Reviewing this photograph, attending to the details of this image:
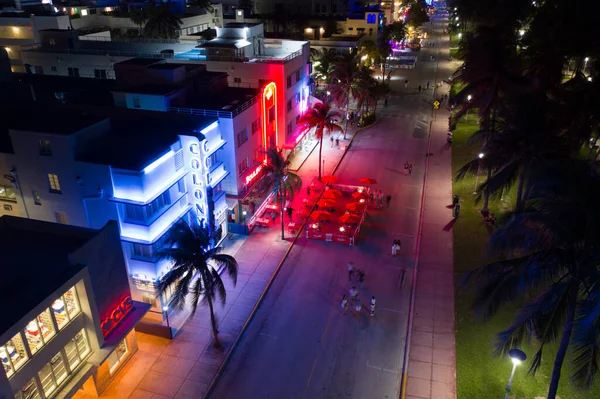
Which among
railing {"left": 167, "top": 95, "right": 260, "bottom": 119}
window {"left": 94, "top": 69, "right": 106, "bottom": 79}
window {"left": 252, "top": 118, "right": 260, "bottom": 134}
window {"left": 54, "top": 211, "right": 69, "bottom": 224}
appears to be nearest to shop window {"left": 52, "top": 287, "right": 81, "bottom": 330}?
window {"left": 54, "top": 211, "right": 69, "bottom": 224}

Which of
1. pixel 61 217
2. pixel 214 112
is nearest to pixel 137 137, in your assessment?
pixel 214 112

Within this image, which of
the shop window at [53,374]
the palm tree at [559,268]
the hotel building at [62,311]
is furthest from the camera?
the shop window at [53,374]

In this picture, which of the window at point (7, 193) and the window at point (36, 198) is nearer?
the window at point (36, 198)

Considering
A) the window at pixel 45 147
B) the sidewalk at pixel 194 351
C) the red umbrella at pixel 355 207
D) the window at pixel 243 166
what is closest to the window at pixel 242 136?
the window at pixel 243 166

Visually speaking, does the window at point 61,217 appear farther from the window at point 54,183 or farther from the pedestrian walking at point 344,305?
the pedestrian walking at point 344,305

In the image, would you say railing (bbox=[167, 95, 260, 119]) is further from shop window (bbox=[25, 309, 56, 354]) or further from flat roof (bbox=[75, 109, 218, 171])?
shop window (bbox=[25, 309, 56, 354])

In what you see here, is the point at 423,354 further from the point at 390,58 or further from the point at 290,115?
the point at 390,58

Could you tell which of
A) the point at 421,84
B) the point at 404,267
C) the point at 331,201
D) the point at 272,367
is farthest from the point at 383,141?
the point at 272,367
